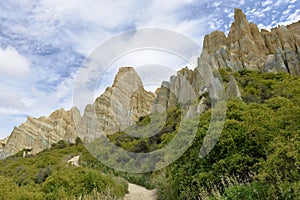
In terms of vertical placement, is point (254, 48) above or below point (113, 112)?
above

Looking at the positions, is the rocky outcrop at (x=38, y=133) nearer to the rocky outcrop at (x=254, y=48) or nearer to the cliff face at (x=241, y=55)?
the cliff face at (x=241, y=55)

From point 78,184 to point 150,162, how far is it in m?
11.2

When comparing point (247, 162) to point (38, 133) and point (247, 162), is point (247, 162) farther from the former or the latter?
point (38, 133)

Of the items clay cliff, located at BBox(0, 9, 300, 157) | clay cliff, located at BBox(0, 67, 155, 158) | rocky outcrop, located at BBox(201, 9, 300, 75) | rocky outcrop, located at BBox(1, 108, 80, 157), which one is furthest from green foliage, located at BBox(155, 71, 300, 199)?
rocky outcrop, located at BBox(1, 108, 80, 157)

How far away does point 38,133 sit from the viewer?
7762cm

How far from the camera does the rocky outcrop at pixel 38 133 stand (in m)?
74.3

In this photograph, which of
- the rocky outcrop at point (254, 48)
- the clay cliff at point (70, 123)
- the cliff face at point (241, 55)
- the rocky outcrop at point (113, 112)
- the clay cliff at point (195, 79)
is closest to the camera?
the rocky outcrop at point (113, 112)

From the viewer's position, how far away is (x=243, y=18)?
6638 cm

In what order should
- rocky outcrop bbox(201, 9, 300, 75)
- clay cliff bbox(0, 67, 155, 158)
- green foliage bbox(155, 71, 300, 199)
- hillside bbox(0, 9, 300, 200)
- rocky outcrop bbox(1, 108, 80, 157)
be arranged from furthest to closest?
rocky outcrop bbox(1, 108, 80, 157) < clay cliff bbox(0, 67, 155, 158) < rocky outcrop bbox(201, 9, 300, 75) < hillside bbox(0, 9, 300, 200) < green foliage bbox(155, 71, 300, 199)

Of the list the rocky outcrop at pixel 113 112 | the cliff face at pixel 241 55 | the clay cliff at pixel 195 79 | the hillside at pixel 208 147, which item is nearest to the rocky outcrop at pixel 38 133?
the clay cliff at pixel 195 79

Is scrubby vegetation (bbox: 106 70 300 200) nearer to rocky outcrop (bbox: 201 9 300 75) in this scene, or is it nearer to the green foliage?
the green foliage

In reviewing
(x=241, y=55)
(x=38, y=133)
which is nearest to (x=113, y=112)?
(x=241, y=55)

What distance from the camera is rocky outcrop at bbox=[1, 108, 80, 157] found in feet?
244

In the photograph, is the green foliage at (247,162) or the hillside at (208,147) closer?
the green foliage at (247,162)
